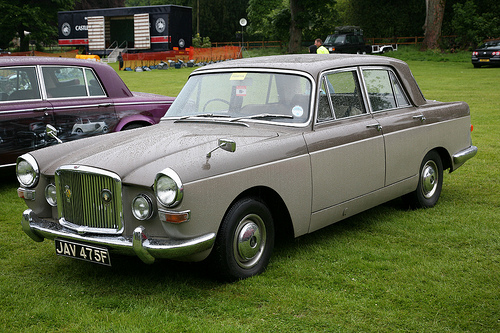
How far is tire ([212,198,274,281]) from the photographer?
13.3 feet

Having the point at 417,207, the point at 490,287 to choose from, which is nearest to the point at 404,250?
the point at 490,287

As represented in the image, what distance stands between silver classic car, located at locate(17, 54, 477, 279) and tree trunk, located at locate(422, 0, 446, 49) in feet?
115

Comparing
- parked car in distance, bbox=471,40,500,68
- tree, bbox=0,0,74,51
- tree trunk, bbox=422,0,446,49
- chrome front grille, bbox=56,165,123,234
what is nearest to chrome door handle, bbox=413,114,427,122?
chrome front grille, bbox=56,165,123,234

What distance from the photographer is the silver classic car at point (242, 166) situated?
3877 millimetres


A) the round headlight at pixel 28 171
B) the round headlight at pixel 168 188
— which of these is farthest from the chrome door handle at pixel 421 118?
the round headlight at pixel 28 171

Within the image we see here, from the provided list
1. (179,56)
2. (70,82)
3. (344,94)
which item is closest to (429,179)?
(344,94)

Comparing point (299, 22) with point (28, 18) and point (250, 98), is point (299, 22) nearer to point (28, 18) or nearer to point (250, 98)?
point (28, 18)

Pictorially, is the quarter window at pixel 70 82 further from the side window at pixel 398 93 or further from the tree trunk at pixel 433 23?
the tree trunk at pixel 433 23

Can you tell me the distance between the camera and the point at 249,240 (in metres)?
4.24

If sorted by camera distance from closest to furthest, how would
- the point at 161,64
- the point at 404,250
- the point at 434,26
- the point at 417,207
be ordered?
the point at 404,250 → the point at 417,207 → the point at 161,64 → the point at 434,26

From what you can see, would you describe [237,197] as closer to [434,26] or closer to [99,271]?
[99,271]

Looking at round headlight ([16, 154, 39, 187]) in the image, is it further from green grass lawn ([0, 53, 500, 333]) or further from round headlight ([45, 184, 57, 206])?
green grass lawn ([0, 53, 500, 333])

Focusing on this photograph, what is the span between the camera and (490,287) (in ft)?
13.7

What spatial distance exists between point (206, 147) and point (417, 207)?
3114 mm
